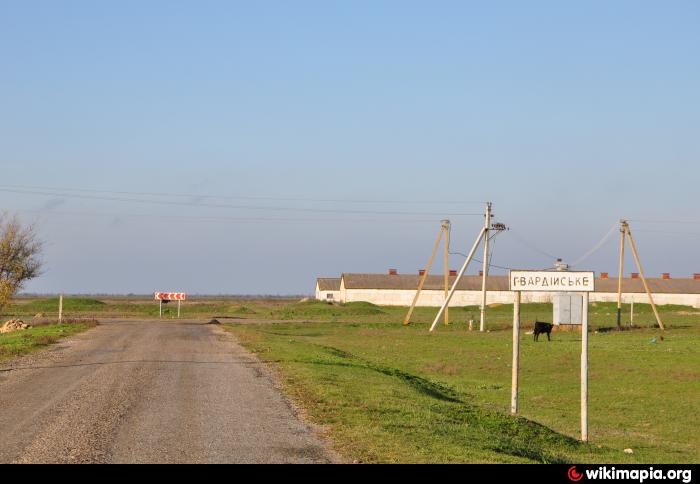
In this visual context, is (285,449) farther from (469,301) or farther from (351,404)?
(469,301)

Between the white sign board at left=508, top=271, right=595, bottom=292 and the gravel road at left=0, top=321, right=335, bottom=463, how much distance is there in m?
5.19

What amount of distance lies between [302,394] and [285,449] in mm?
6762

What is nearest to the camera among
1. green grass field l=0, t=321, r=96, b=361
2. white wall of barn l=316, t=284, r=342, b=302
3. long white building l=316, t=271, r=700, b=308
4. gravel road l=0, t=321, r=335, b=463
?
gravel road l=0, t=321, r=335, b=463

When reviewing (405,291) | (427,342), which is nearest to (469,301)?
(405,291)

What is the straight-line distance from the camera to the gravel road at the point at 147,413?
1191cm

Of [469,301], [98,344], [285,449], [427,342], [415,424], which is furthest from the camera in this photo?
[469,301]

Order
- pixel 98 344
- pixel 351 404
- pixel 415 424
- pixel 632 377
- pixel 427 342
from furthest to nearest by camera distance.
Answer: pixel 427 342
pixel 98 344
pixel 632 377
pixel 351 404
pixel 415 424

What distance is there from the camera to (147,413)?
1563 cm

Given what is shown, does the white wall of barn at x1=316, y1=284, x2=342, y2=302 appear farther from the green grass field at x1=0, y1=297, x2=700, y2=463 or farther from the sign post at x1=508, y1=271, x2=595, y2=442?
the sign post at x1=508, y1=271, x2=595, y2=442

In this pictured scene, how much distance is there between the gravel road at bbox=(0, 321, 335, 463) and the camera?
1191 centimetres

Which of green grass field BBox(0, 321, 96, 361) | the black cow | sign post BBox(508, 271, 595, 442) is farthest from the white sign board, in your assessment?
the black cow

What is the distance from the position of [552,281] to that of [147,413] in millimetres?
7940

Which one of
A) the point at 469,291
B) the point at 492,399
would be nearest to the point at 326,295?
the point at 469,291

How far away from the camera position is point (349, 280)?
418 ft
